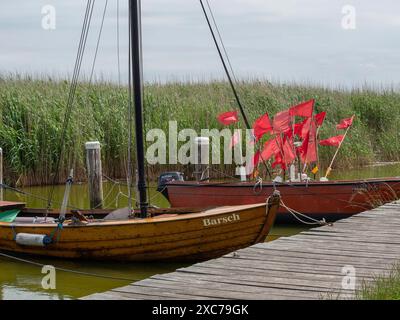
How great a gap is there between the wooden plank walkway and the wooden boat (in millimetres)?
1469

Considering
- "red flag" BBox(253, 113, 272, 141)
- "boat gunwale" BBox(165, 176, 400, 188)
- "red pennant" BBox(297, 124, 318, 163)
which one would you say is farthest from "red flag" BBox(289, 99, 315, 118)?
"boat gunwale" BBox(165, 176, 400, 188)

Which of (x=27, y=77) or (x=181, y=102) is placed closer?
(x=181, y=102)

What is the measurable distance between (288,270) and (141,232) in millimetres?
3750

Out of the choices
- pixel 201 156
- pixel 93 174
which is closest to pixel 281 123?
pixel 201 156

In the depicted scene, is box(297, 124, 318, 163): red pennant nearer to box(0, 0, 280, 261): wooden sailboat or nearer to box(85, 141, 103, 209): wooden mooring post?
box(85, 141, 103, 209): wooden mooring post

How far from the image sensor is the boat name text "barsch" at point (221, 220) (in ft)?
36.8

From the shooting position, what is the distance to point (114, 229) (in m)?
11.3

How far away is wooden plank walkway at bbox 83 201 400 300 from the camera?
22.8 ft

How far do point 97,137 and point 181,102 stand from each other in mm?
3024

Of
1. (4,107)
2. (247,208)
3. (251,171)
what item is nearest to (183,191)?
(251,171)

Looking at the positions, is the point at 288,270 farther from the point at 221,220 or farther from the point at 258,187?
the point at 258,187

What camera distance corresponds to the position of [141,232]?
1126 centimetres

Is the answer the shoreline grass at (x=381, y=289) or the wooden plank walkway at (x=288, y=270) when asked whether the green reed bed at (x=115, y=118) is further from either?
the shoreline grass at (x=381, y=289)

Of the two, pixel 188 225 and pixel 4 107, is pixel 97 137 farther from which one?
pixel 188 225
